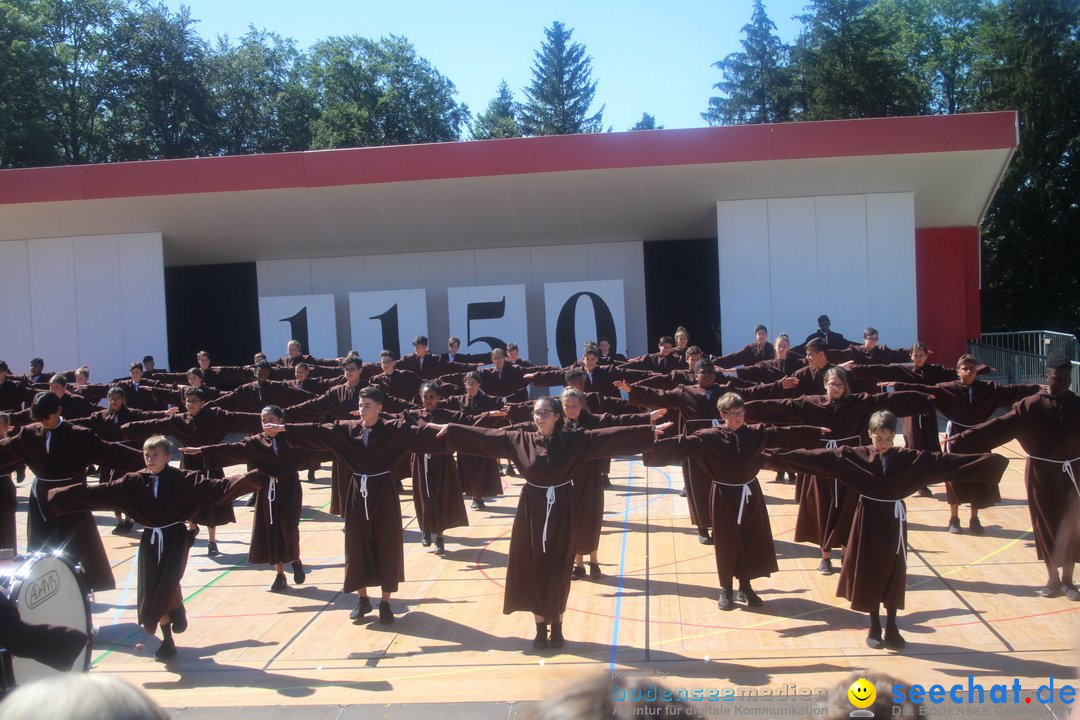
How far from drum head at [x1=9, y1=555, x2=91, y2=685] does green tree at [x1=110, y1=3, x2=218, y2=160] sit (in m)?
41.8

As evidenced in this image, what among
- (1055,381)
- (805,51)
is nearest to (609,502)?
(1055,381)

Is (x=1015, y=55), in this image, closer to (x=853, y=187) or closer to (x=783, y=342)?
(x=853, y=187)

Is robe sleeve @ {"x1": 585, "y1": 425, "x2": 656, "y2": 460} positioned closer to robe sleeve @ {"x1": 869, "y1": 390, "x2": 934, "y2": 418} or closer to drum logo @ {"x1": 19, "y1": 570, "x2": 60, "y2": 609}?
robe sleeve @ {"x1": 869, "y1": 390, "x2": 934, "y2": 418}

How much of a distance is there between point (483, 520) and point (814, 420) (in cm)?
436

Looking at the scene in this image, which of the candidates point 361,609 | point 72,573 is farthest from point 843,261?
point 72,573

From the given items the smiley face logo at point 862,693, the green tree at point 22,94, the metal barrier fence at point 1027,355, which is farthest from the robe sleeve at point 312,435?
the green tree at point 22,94

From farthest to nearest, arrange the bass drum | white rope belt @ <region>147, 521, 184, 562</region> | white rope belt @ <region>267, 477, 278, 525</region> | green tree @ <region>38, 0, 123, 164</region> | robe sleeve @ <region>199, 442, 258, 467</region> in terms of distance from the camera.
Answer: green tree @ <region>38, 0, 123, 164</region>
white rope belt @ <region>267, 477, 278, 525</region>
robe sleeve @ <region>199, 442, 258, 467</region>
white rope belt @ <region>147, 521, 184, 562</region>
the bass drum

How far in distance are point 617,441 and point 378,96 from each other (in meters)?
45.8

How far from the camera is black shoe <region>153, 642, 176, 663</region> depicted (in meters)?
6.73

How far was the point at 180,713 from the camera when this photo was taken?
220 inches

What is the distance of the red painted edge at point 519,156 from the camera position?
16.5 m

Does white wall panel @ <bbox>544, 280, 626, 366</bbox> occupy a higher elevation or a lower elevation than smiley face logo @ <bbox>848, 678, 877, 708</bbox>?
higher

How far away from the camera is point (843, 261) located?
701 inches

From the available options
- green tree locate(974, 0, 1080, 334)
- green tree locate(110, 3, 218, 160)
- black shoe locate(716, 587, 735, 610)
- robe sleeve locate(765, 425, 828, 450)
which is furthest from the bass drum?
green tree locate(110, 3, 218, 160)
